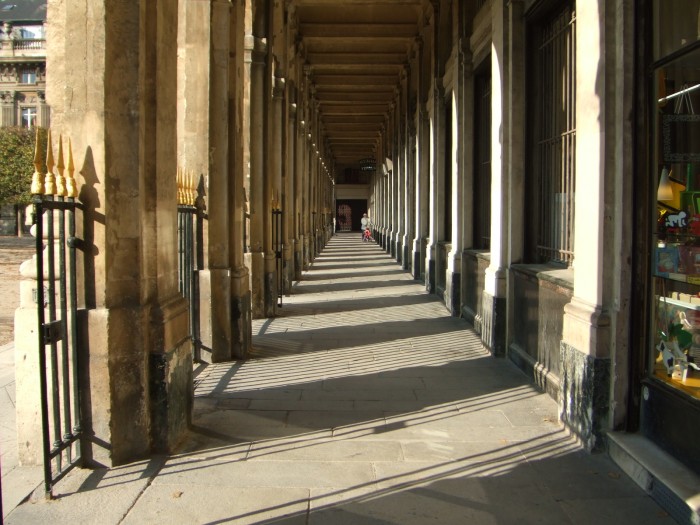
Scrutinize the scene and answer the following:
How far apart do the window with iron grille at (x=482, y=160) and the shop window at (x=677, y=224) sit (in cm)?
611

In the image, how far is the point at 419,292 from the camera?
50.7 feet

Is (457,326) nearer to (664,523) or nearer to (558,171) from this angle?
(558,171)

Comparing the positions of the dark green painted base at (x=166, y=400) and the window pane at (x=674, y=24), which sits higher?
the window pane at (x=674, y=24)

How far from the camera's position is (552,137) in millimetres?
7301

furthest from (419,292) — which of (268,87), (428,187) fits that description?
(268,87)

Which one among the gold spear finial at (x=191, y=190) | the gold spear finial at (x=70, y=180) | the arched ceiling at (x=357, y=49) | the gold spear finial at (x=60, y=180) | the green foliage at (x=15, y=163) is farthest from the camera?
the green foliage at (x=15, y=163)

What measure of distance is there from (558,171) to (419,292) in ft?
27.9

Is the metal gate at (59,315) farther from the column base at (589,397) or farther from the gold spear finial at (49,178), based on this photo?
the column base at (589,397)

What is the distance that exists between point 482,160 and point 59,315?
7839 millimetres

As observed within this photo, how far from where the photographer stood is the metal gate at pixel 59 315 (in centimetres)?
394

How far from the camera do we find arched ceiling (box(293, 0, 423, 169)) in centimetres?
1883

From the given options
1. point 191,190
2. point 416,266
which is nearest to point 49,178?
point 191,190

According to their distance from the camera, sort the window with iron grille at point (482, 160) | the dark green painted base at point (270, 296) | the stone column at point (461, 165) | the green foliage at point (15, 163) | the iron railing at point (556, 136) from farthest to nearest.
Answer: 1. the green foliage at point (15, 163)
2. the dark green painted base at point (270, 296)
3. the stone column at point (461, 165)
4. the window with iron grille at point (482, 160)
5. the iron railing at point (556, 136)

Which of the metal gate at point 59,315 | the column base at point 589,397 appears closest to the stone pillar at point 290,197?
the column base at point 589,397
